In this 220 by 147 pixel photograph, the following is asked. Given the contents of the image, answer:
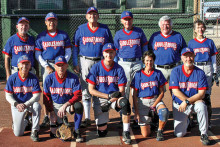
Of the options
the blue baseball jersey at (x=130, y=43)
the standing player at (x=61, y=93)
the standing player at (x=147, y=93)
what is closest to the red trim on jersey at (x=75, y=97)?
the standing player at (x=61, y=93)

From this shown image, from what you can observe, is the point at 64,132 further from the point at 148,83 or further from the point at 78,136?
the point at 148,83

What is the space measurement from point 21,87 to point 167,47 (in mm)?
2741

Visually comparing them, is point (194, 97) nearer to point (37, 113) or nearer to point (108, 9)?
point (37, 113)

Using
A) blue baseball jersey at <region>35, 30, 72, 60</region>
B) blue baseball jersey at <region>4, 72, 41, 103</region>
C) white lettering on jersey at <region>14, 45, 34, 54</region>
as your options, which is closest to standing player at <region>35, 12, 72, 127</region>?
blue baseball jersey at <region>35, 30, 72, 60</region>

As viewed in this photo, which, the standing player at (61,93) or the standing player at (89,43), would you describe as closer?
the standing player at (61,93)

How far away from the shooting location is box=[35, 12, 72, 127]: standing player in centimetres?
603

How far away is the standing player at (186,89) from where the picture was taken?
17.6 ft

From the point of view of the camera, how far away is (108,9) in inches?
419

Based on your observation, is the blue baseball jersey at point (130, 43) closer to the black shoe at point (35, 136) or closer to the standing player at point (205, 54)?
the standing player at point (205, 54)

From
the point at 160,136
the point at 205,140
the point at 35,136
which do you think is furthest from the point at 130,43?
the point at 35,136

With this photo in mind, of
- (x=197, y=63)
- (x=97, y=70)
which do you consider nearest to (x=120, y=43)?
(x=97, y=70)

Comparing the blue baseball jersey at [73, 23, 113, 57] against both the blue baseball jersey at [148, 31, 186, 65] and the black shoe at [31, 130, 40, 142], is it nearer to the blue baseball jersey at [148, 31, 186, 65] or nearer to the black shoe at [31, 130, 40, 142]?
the blue baseball jersey at [148, 31, 186, 65]

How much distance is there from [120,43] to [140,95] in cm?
118

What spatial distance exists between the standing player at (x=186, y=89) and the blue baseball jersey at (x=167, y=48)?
55 cm
